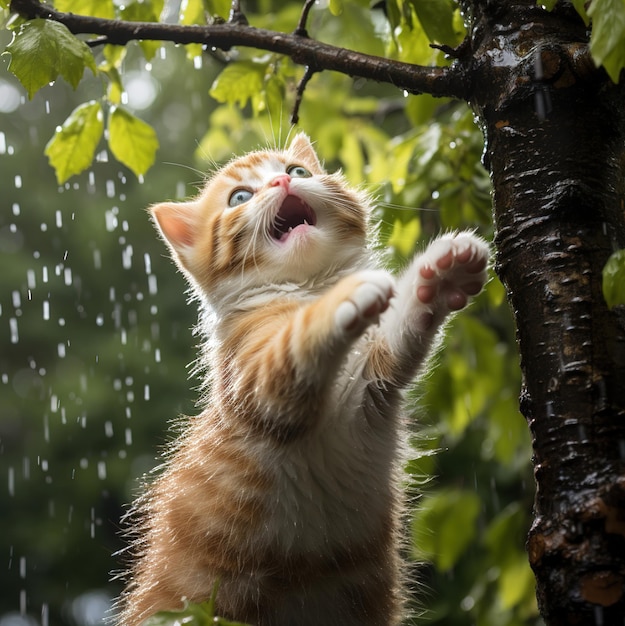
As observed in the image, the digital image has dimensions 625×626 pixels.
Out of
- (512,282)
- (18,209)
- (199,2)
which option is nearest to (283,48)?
(199,2)

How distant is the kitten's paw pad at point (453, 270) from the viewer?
6.63 ft

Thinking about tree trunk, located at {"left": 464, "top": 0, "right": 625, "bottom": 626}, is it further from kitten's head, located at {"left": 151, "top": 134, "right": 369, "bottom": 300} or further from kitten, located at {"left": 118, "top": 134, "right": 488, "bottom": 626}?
kitten's head, located at {"left": 151, "top": 134, "right": 369, "bottom": 300}

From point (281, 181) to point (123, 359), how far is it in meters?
5.00

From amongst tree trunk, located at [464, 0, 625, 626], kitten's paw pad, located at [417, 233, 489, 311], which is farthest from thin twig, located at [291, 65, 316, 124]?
kitten's paw pad, located at [417, 233, 489, 311]

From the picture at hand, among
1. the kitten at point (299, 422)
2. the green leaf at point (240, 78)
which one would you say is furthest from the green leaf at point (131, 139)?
A: the kitten at point (299, 422)

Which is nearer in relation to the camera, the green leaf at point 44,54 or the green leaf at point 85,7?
the green leaf at point 44,54

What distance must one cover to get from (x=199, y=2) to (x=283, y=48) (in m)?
0.46

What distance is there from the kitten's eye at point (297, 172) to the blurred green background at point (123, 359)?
105cm

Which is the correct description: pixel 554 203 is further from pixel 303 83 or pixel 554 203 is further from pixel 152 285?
pixel 152 285

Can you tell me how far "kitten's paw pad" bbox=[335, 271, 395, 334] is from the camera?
176cm

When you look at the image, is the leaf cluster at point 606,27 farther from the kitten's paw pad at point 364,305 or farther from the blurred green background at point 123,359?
the blurred green background at point 123,359

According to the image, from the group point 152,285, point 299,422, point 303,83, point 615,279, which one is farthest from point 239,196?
point 152,285

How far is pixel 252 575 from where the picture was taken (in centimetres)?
217

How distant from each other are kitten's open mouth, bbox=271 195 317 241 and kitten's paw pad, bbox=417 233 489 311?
1.63ft
